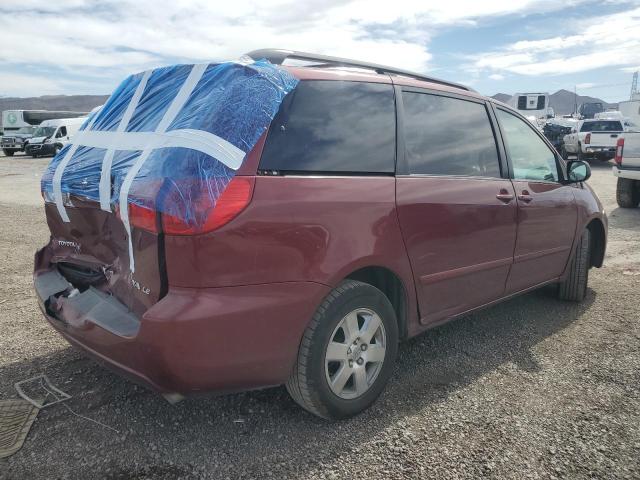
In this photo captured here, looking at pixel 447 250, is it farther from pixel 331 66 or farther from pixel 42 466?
pixel 42 466

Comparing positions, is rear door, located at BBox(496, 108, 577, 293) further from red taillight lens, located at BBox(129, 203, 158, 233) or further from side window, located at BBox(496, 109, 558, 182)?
red taillight lens, located at BBox(129, 203, 158, 233)

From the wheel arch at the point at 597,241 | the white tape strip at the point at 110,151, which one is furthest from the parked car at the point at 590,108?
the white tape strip at the point at 110,151

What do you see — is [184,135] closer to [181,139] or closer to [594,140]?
[181,139]

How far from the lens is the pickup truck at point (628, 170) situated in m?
9.51

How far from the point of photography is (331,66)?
112 inches

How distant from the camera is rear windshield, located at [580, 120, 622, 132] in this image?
21.0 meters

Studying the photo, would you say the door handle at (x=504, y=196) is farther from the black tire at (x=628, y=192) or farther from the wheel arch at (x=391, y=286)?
the black tire at (x=628, y=192)

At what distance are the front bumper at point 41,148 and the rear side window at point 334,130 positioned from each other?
29.5 meters

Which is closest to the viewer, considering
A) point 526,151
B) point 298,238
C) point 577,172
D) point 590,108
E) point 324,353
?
point 298,238

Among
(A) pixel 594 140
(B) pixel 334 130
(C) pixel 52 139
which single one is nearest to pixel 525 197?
(B) pixel 334 130

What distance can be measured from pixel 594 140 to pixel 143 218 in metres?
20.9

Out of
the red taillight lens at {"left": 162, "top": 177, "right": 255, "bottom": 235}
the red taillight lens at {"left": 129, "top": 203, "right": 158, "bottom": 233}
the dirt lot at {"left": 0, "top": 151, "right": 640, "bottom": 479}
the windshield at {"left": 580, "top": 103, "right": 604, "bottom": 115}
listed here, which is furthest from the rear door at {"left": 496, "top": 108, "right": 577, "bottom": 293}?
the windshield at {"left": 580, "top": 103, "right": 604, "bottom": 115}

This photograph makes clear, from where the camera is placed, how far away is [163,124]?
239 centimetres

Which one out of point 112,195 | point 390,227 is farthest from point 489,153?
point 112,195
